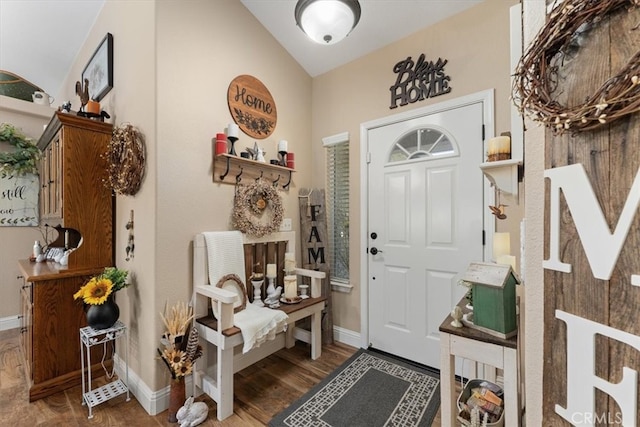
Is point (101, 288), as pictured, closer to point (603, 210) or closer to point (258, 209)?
point (258, 209)

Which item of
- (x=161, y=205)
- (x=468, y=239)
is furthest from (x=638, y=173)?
(x=161, y=205)

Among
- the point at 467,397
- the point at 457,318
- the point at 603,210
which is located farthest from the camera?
the point at 467,397

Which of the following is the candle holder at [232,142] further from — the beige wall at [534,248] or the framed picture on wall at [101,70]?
the beige wall at [534,248]

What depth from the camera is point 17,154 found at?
119 inches

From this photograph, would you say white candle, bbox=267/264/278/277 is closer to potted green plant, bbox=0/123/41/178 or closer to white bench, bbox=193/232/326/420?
white bench, bbox=193/232/326/420

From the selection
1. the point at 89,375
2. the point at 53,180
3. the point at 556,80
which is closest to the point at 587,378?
the point at 556,80

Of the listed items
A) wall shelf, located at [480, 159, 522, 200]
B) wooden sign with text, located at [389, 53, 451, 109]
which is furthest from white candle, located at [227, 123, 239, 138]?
wall shelf, located at [480, 159, 522, 200]

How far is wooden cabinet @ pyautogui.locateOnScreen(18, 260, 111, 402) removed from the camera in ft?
6.26

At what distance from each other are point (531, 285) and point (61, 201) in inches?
114

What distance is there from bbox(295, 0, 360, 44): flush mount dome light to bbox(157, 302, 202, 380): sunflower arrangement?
2.07 m

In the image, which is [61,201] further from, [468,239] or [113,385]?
[468,239]

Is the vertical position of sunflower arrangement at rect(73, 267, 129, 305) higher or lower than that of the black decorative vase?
higher

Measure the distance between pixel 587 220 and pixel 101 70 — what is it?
136 inches

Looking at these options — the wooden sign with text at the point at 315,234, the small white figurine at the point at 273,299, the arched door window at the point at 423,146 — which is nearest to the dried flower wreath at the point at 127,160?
the small white figurine at the point at 273,299
